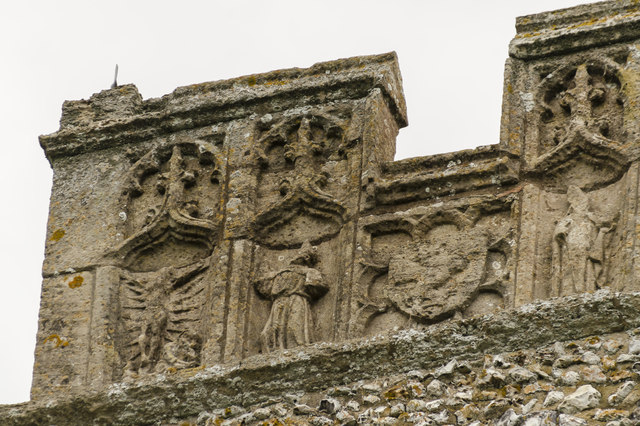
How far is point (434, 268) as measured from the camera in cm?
1272

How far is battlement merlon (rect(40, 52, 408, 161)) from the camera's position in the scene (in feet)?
45.5

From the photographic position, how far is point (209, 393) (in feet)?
41.2

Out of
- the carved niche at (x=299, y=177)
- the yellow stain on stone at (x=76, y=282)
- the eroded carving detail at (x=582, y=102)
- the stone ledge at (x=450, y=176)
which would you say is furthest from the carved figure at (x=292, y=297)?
the eroded carving detail at (x=582, y=102)

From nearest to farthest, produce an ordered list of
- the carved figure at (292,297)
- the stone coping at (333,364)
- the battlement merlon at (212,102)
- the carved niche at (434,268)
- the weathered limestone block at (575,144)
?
1. the stone coping at (333,364)
2. the weathered limestone block at (575,144)
3. the carved niche at (434,268)
4. the carved figure at (292,297)
5. the battlement merlon at (212,102)

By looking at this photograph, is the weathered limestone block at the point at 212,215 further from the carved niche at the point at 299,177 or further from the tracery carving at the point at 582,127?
the tracery carving at the point at 582,127

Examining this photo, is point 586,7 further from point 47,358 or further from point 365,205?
point 47,358

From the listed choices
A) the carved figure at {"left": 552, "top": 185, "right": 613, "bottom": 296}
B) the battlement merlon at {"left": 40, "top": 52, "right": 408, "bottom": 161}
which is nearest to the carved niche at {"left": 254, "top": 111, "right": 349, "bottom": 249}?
the battlement merlon at {"left": 40, "top": 52, "right": 408, "bottom": 161}

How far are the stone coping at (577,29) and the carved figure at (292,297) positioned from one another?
1.89 meters

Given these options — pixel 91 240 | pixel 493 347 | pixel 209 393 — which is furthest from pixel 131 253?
pixel 493 347

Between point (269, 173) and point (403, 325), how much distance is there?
1714 millimetres

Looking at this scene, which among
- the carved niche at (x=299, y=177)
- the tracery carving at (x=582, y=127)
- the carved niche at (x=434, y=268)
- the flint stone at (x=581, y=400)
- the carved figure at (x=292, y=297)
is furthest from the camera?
the carved niche at (x=299, y=177)

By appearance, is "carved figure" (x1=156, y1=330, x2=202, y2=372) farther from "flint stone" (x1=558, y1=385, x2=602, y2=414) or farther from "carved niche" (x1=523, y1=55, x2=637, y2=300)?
"flint stone" (x1=558, y1=385, x2=602, y2=414)

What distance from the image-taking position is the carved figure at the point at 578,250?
12164mm

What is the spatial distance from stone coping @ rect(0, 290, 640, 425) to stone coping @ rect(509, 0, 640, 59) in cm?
212
